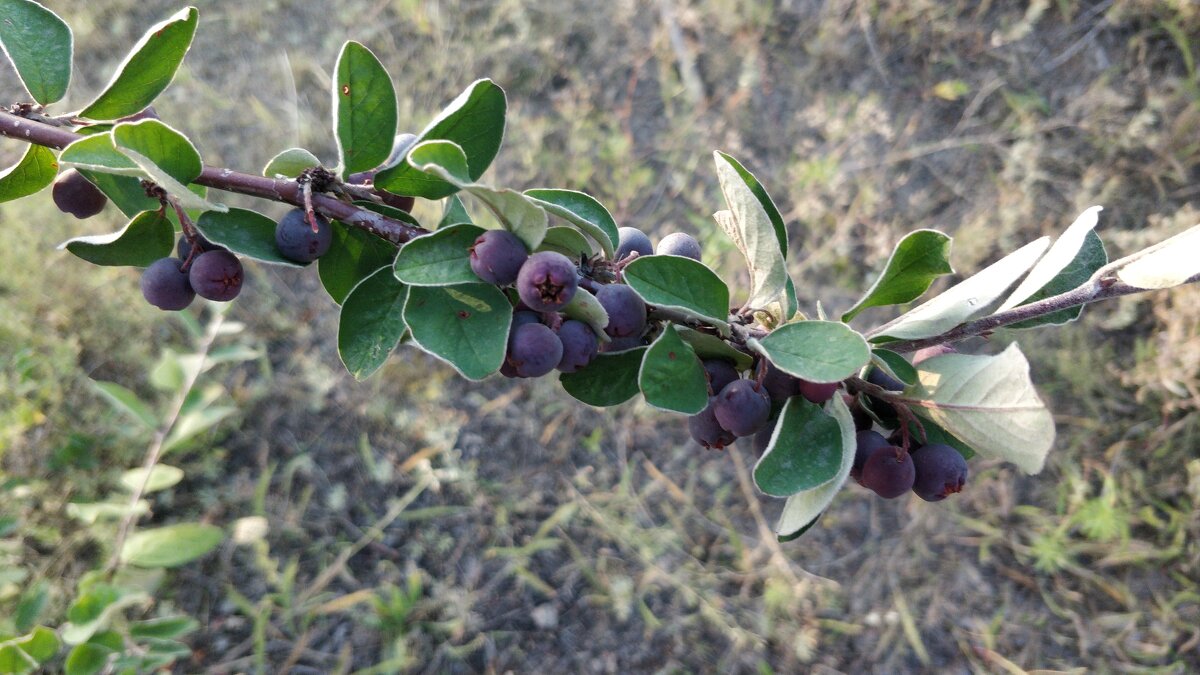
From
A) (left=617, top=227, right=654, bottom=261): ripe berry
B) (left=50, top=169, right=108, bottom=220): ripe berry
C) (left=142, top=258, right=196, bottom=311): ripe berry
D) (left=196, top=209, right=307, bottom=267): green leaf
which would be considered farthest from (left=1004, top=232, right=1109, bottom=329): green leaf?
(left=50, top=169, right=108, bottom=220): ripe berry

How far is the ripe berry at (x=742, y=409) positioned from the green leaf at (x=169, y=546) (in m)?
1.71

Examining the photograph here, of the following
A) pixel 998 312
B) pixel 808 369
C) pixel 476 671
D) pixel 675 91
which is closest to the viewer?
pixel 808 369

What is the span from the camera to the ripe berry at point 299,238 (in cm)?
80

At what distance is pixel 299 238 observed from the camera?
2.63 feet

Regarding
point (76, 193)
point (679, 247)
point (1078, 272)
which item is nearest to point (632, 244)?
point (679, 247)

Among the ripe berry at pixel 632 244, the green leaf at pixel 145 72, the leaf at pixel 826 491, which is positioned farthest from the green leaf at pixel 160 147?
the leaf at pixel 826 491

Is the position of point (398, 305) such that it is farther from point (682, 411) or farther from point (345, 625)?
point (345, 625)

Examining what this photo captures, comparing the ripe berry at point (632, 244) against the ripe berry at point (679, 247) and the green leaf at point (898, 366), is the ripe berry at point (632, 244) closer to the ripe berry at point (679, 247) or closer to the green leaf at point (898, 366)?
the ripe berry at point (679, 247)

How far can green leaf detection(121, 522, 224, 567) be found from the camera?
1.91 m

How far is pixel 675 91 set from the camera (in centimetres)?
326

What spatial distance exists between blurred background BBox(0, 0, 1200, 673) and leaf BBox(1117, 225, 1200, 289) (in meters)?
1.88

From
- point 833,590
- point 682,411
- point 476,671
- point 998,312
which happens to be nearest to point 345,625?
point 476,671

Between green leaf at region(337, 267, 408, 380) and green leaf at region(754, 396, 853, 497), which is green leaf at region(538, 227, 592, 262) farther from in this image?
green leaf at region(754, 396, 853, 497)

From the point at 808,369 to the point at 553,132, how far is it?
8.73 ft
